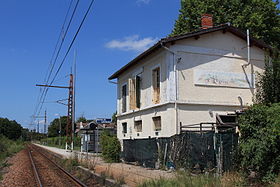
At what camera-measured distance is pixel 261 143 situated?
29.5ft

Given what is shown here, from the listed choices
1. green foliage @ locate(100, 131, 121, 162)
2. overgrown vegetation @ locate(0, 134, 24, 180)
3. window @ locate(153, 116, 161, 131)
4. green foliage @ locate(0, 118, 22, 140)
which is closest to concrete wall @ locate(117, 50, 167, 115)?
window @ locate(153, 116, 161, 131)

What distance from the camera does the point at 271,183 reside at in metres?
8.52

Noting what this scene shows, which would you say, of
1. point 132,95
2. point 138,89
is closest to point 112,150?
point 132,95

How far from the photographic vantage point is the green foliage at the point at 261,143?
8.80 metres

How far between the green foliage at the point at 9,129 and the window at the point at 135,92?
88479 mm

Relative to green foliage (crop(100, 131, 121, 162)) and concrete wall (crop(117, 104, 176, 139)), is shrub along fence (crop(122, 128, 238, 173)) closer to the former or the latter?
concrete wall (crop(117, 104, 176, 139))

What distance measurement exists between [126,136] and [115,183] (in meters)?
12.6

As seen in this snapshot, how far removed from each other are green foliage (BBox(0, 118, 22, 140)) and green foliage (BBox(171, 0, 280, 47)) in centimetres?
8795

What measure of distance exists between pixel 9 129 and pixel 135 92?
96097mm

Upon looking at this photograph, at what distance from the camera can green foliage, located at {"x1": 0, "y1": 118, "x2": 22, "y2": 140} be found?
103m

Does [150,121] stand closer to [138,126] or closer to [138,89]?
[138,126]

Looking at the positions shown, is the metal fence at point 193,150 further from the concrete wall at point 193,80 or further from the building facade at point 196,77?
the building facade at point 196,77

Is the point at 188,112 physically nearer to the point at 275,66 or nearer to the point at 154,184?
the point at 275,66

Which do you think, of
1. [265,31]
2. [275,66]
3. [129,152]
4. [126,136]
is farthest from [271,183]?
[265,31]
